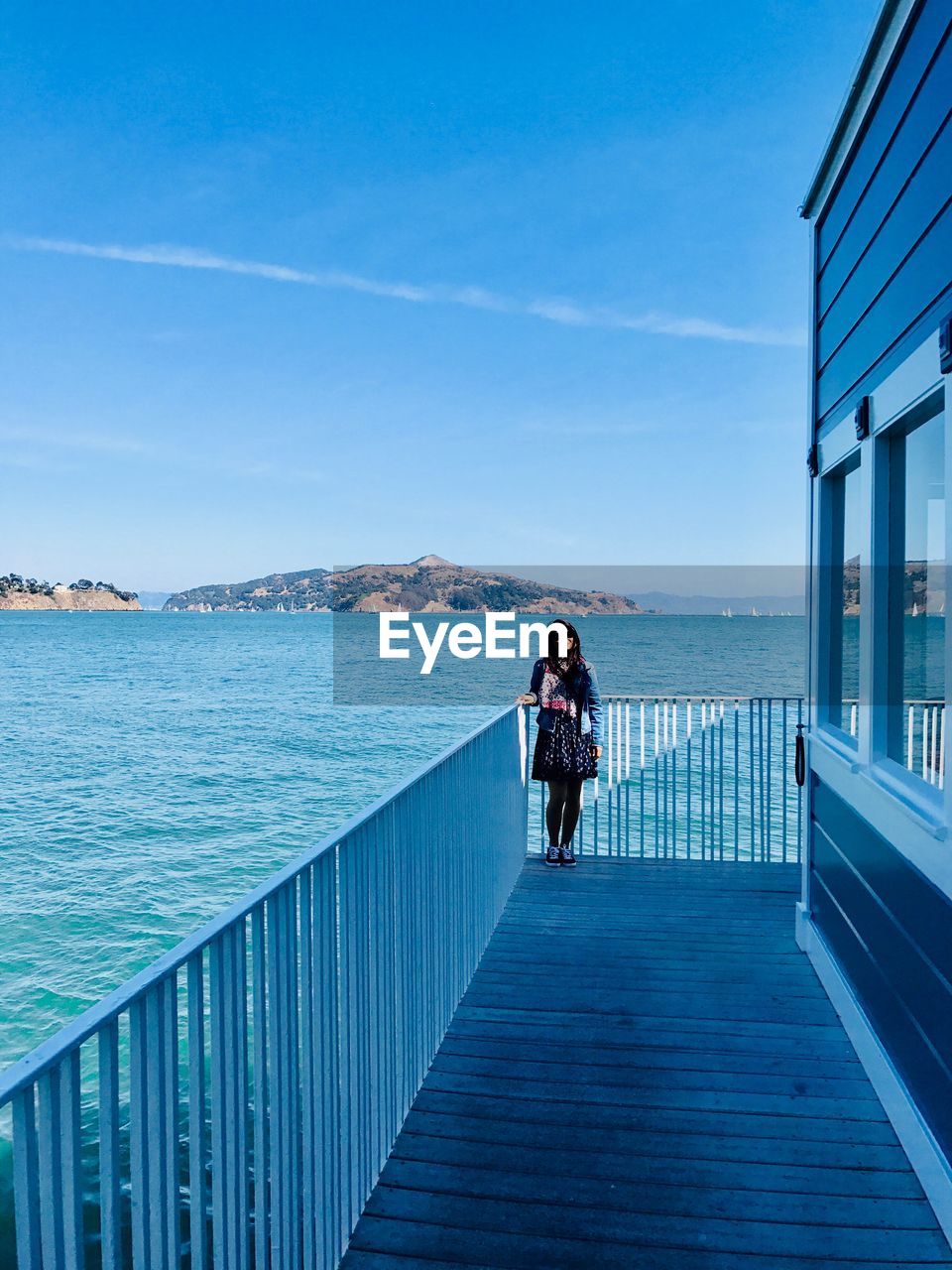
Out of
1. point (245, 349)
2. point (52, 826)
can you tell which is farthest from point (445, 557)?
point (52, 826)

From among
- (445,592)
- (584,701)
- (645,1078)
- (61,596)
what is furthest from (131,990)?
(61,596)

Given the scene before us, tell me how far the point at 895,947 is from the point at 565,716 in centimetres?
270

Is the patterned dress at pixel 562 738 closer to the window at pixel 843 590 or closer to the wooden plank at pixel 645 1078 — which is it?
the window at pixel 843 590

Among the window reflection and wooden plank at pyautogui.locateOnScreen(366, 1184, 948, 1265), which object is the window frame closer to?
the window reflection

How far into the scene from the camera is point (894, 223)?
2.72 m

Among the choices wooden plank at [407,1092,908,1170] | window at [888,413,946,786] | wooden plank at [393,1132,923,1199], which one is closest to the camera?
wooden plank at [393,1132,923,1199]

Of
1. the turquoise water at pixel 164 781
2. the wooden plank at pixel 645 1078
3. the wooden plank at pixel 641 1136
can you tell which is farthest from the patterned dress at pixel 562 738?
the turquoise water at pixel 164 781

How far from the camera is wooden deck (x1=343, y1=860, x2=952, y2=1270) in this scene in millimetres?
2121

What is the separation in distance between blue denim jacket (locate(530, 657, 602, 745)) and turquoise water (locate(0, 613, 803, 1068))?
667 centimetres

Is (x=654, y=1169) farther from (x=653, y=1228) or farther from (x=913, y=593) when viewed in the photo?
(x=913, y=593)

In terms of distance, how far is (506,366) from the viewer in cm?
5991

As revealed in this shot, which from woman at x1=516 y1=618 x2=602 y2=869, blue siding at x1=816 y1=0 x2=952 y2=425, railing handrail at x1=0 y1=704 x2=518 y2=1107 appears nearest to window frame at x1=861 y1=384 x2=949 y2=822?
blue siding at x1=816 y1=0 x2=952 y2=425

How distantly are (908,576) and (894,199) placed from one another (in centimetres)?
124

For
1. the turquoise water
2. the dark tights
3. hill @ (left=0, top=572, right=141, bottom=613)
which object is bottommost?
the turquoise water
